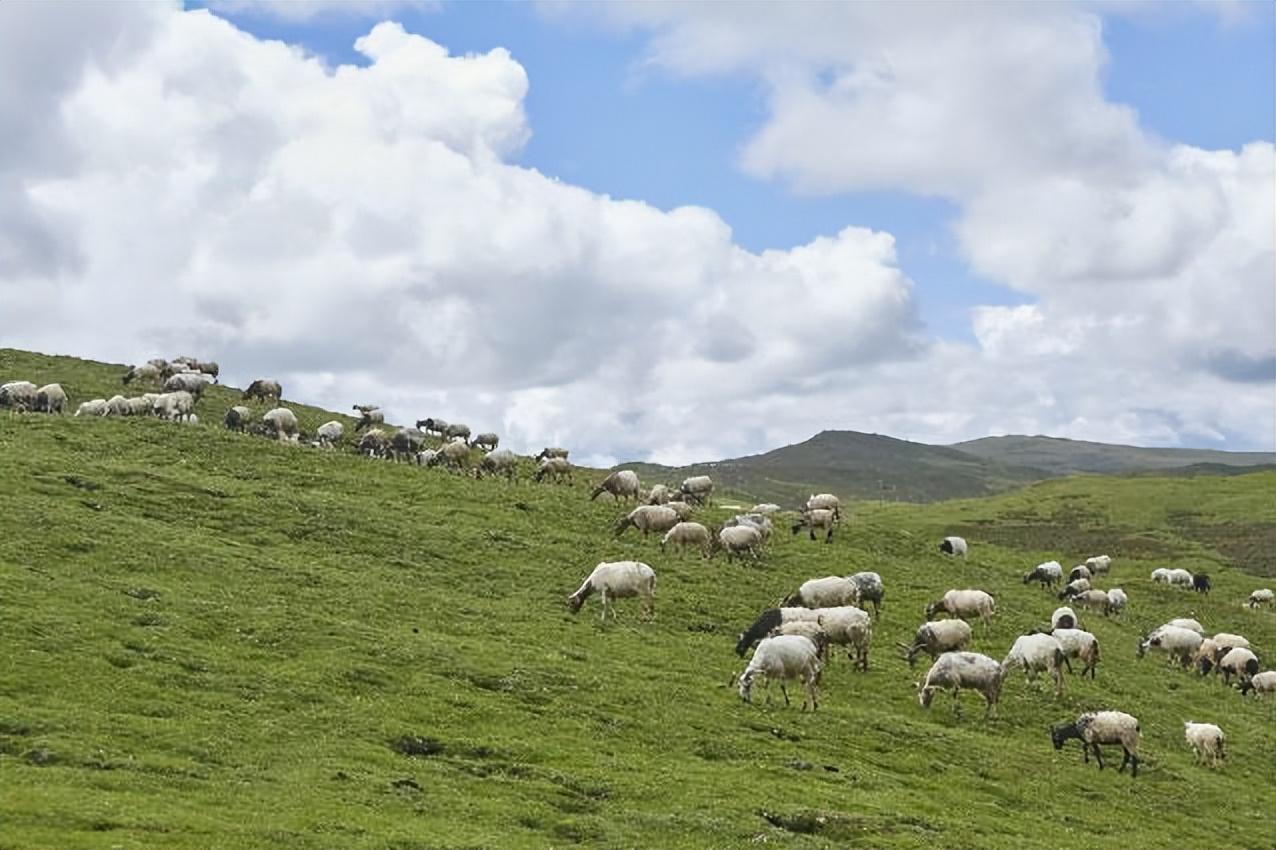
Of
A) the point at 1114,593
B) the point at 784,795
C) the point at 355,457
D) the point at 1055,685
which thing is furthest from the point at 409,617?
the point at 1114,593

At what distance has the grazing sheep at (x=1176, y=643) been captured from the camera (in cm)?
5519

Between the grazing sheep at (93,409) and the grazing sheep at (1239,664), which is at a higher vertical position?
the grazing sheep at (93,409)

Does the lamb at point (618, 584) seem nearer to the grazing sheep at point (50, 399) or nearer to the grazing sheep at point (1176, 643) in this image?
the grazing sheep at point (1176, 643)

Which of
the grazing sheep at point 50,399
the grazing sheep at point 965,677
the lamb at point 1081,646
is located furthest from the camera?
the grazing sheep at point 50,399

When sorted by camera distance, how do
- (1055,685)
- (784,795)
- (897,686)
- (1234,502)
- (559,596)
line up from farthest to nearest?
(1234,502) → (559,596) → (1055,685) → (897,686) → (784,795)

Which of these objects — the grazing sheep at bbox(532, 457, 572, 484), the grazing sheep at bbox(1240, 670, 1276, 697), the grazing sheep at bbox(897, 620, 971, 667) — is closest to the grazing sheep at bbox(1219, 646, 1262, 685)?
the grazing sheep at bbox(1240, 670, 1276, 697)

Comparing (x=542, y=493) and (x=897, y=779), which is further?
(x=542, y=493)

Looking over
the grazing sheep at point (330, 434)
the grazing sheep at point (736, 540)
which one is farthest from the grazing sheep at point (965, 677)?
the grazing sheep at point (330, 434)

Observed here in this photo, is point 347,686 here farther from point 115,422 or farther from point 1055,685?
point 115,422

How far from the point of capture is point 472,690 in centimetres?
3300

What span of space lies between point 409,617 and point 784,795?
55.3ft

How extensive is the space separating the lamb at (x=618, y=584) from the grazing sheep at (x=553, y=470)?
29.8m

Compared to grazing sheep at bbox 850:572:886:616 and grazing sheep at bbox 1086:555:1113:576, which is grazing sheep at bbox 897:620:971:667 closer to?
grazing sheep at bbox 850:572:886:616

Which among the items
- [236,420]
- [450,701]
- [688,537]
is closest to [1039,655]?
[688,537]
